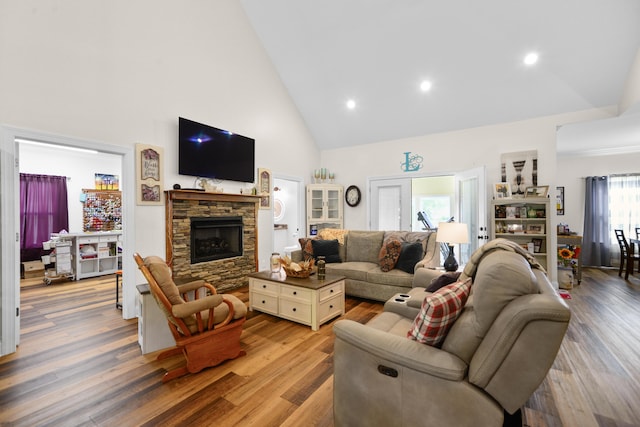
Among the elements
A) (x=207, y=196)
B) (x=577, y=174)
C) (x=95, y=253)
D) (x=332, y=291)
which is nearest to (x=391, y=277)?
(x=332, y=291)

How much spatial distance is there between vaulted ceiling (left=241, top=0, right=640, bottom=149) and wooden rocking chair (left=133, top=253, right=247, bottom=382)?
4.26 meters

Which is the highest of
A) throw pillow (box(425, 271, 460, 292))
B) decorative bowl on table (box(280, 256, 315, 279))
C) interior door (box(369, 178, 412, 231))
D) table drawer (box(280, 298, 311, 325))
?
interior door (box(369, 178, 412, 231))

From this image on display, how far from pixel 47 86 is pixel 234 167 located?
2336 mm

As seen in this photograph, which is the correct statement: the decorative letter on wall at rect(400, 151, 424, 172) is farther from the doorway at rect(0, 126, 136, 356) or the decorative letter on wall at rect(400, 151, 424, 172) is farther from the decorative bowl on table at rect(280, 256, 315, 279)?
the doorway at rect(0, 126, 136, 356)

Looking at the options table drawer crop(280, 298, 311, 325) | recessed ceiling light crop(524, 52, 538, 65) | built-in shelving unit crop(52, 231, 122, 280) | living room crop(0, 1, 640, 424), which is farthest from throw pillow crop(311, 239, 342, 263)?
built-in shelving unit crop(52, 231, 122, 280)

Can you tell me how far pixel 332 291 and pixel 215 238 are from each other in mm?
2309

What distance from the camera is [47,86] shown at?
9.21 feet

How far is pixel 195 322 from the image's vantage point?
224cm

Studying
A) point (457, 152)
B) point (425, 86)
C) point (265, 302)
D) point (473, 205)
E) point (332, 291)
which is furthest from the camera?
point (457, 152)

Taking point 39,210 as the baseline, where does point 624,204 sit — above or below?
above

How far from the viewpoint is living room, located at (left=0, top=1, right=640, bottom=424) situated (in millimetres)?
2775

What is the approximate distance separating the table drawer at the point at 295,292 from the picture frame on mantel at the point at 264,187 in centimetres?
233

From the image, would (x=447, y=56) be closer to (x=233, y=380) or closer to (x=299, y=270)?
(x=299, y=270)

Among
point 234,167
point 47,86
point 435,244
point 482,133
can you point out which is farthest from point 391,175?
point 47,86
